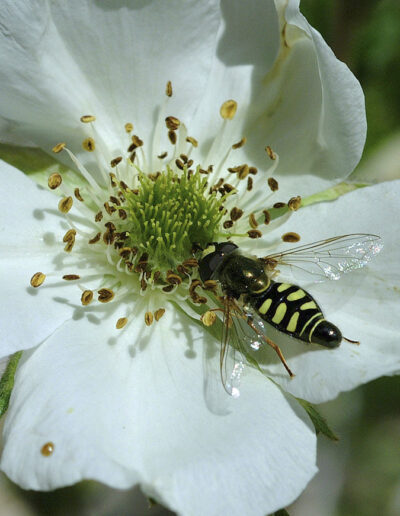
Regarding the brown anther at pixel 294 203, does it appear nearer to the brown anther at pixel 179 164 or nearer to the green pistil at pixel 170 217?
the green pistil at pixel 170 217

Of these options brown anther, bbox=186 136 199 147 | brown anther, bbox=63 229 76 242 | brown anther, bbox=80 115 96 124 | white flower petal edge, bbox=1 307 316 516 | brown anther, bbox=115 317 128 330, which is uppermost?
brown anther, bbox=186 136 199 147

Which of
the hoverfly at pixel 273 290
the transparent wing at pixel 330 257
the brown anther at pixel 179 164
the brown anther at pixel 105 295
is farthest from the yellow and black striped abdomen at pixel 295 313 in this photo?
the brown anther at pixel 179 164

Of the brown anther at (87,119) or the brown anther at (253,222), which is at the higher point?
the brown anther at (253,222)

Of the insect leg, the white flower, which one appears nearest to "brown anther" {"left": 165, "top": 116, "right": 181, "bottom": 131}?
the white flower

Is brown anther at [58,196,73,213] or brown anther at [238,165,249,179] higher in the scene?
brown anther at [238,165,249,179]

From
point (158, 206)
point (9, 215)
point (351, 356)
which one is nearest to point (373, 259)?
point (351, 356)

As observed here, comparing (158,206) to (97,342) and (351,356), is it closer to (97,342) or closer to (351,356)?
(97,342)

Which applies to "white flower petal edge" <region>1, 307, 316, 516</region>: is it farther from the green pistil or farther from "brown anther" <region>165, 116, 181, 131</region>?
"brown anther" <region>165, 116, 181, 131</region>
